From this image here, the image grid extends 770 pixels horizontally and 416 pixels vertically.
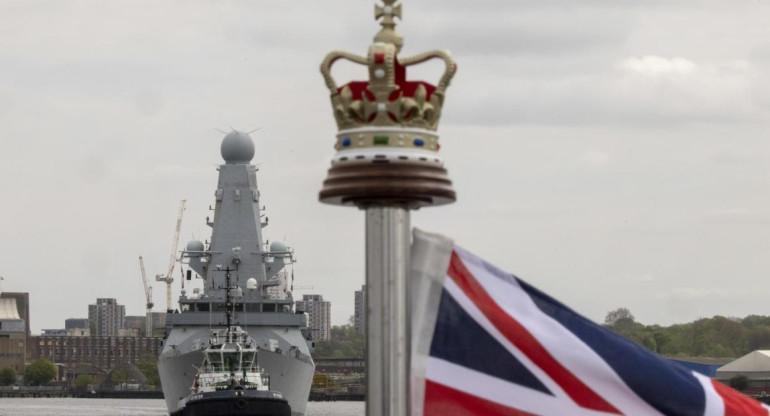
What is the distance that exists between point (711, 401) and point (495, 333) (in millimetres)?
1917

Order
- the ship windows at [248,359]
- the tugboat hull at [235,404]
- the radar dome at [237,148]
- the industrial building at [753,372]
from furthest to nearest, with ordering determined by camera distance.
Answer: the industrial building at [753,372]
the radar dome at [237,148]
the ship windows at [248,359]
the tugboat hull at [235,404]

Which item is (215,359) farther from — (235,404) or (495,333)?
(495,333)

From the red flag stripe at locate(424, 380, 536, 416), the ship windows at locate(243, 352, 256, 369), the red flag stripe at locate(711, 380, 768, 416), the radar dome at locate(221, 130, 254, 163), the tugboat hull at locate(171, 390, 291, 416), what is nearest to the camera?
the red flag stripe at locate(424, 380, 536, 416)

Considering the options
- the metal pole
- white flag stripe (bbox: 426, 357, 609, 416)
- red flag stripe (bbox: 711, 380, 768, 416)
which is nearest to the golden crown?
the metal pole

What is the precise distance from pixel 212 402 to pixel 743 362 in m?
112

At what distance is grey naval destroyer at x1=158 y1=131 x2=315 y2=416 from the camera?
458ft

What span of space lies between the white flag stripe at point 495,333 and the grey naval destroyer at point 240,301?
119 metres

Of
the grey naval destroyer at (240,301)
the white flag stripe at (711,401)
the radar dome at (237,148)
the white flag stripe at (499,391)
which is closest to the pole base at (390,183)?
the white flag stripe at (499,391)

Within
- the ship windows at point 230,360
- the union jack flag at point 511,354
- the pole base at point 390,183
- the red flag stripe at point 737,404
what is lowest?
the red flag stripe at point 737,404

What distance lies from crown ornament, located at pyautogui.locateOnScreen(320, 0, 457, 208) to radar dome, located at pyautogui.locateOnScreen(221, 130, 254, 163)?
142029mm

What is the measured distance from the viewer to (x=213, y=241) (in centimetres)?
15362

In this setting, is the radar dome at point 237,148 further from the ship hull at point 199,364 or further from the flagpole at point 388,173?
the flagpole at point 388,173

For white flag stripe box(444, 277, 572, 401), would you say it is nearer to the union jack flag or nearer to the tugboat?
the union jack flag

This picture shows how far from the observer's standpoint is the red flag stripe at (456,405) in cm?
1502
